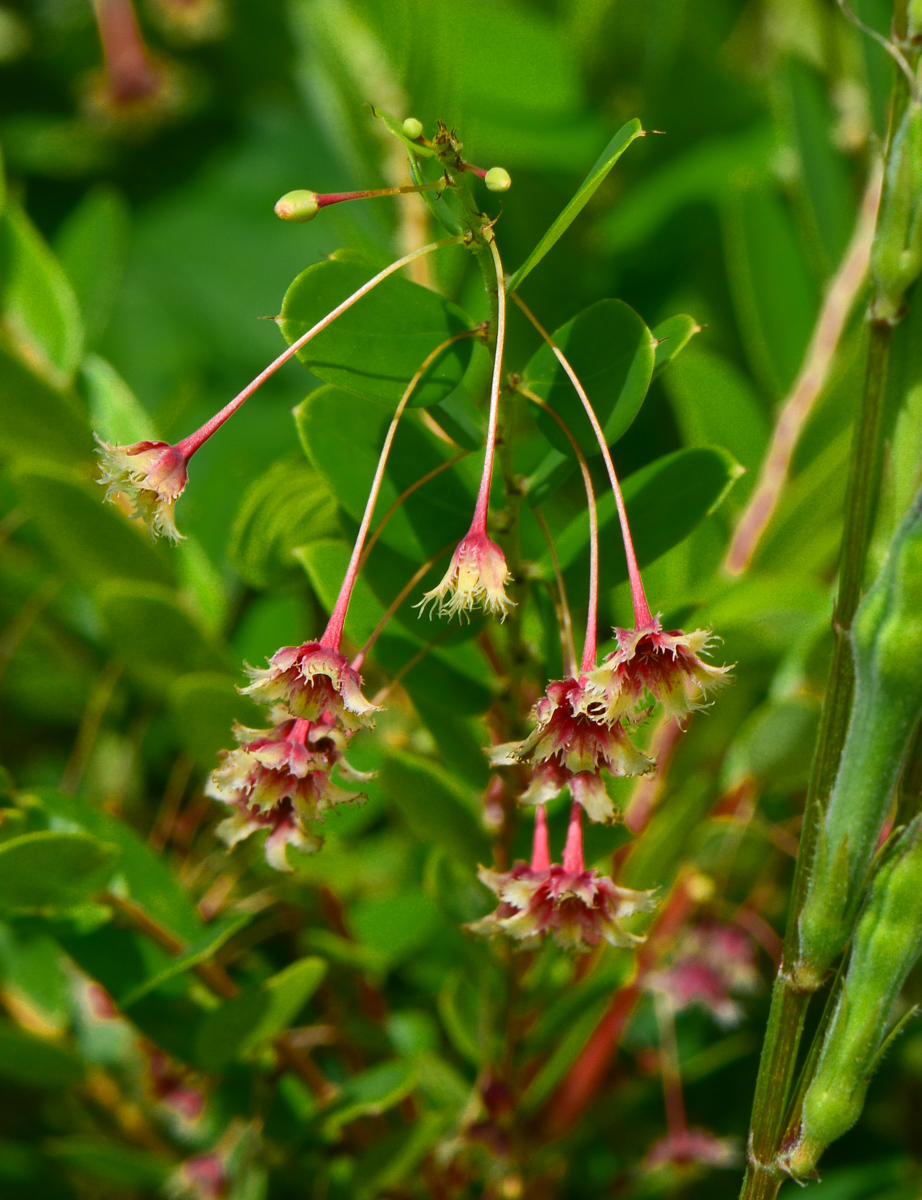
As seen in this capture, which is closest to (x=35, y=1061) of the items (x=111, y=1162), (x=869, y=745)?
(x=111, y=1162)

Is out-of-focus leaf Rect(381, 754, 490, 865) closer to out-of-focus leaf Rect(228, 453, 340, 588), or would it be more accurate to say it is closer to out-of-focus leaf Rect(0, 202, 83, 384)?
out-of-focus leaf Rect(228, 453, 340, 588)

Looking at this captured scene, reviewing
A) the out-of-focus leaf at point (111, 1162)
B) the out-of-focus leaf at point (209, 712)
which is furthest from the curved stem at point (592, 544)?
the out-of-focus leaf at point (111, 1162)

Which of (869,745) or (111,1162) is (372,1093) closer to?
(111,1162)

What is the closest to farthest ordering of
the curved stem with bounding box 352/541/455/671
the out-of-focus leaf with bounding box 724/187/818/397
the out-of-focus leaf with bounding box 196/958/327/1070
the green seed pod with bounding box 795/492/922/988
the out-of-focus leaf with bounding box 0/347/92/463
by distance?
the green seed pod with bounding box 795/492/922/988, the curved stem with bounding box 352/541/455/671, the out-of-focus leaf with bounding box 196/958/327/1070, the out-of-focus leaf with bounding box 0/347/92/463, the out-of-focus leaf with bounding box 724/187/818/397

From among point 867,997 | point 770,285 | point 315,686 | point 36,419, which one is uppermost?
point 770,285

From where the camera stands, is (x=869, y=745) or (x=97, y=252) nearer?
(x=869, y=745)

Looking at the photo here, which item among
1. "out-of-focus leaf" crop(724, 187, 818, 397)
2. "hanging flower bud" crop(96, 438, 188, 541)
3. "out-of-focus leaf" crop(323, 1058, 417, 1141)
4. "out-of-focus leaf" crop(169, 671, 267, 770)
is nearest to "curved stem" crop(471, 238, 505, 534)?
"hanging flower bud" crop(96, 438, 188, 541)
